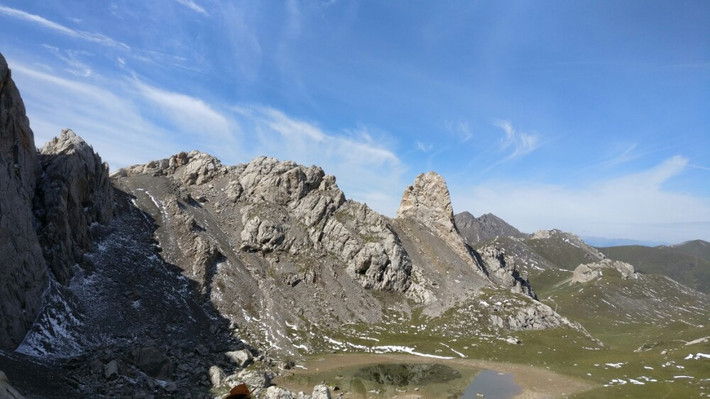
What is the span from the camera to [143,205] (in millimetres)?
102125

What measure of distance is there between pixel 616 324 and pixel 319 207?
146 meters

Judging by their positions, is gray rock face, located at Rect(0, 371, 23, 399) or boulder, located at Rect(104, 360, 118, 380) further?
boulder, located at Rect(104, 360, 118, 380)

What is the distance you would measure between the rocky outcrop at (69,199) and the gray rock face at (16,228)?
3.59m

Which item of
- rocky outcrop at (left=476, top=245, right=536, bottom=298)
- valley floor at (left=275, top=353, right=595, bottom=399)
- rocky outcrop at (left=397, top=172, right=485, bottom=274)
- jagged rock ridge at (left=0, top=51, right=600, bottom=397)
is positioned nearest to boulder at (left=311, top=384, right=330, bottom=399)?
valley floor at (left=275, top=353, right=595, bottom=399)

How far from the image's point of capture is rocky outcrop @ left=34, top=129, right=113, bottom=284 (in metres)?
65.6

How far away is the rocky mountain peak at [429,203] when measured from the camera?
145 metres

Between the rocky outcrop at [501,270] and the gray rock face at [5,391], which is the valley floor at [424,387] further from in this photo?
the rocky outcrop at [501,270]

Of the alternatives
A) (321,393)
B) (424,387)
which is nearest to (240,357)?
(321,393)

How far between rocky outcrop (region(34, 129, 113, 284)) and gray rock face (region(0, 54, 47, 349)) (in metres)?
3.59

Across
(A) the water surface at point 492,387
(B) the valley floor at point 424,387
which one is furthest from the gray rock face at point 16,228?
(A) the water surface at point 492,387

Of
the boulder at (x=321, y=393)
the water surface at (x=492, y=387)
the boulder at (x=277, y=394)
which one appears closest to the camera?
the boulder at (x=277, y=394)

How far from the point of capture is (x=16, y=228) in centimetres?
5453

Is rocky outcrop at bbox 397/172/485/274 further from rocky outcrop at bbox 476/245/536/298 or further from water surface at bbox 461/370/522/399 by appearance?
water surface at bbox 461/370/522/399

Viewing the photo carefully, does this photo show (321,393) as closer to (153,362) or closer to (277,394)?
(277,394)
